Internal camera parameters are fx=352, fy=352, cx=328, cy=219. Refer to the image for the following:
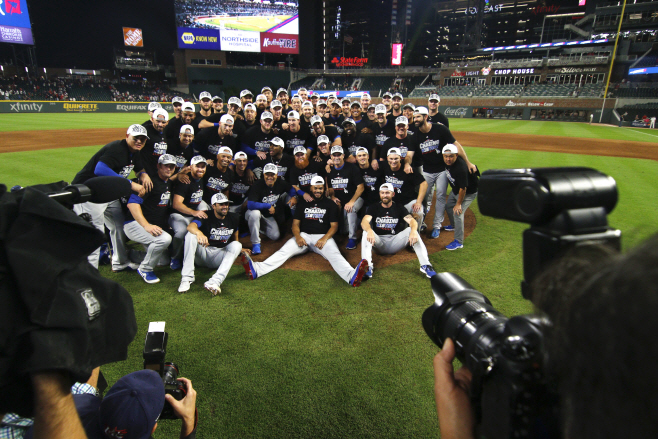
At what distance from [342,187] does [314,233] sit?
1.30 meters

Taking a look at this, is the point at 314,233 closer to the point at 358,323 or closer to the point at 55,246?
the point at 358,323

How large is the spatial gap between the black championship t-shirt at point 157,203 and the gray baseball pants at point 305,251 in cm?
177

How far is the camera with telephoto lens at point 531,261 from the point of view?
2.71ft

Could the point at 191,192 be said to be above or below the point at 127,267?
above

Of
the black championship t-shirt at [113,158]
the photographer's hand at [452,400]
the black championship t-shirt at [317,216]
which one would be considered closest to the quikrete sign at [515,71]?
the black championship t-shirt at [317,216]

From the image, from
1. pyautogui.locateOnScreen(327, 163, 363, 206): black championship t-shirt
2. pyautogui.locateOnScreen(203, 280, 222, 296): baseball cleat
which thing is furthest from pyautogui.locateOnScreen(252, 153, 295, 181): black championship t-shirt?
pyautogui.locateOnScreen(203, 280, 222, 296): baseball cleat

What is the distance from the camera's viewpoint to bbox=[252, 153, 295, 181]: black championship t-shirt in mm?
7113

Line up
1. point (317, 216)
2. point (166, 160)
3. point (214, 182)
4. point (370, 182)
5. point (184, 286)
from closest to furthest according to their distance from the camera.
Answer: point (184, 286) < point (166, 160) < point (317, 216) < point (214, 182) < point (370, 182)

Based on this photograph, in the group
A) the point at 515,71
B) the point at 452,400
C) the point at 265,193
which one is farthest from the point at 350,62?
the point at 452,400

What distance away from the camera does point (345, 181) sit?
6.62 m

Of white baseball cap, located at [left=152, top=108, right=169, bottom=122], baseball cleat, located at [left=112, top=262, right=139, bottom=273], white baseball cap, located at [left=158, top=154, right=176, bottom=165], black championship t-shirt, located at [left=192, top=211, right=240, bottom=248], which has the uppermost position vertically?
white baseball cap, located at [left=152, top=108, right=169, bottom=122]

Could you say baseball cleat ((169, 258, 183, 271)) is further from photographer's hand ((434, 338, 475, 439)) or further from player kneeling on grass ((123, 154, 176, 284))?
photographer's hand ((434, 338, 475, 439))

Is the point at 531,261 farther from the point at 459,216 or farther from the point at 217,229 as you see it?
the point at 459,216

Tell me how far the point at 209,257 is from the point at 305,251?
1510 millimetres
